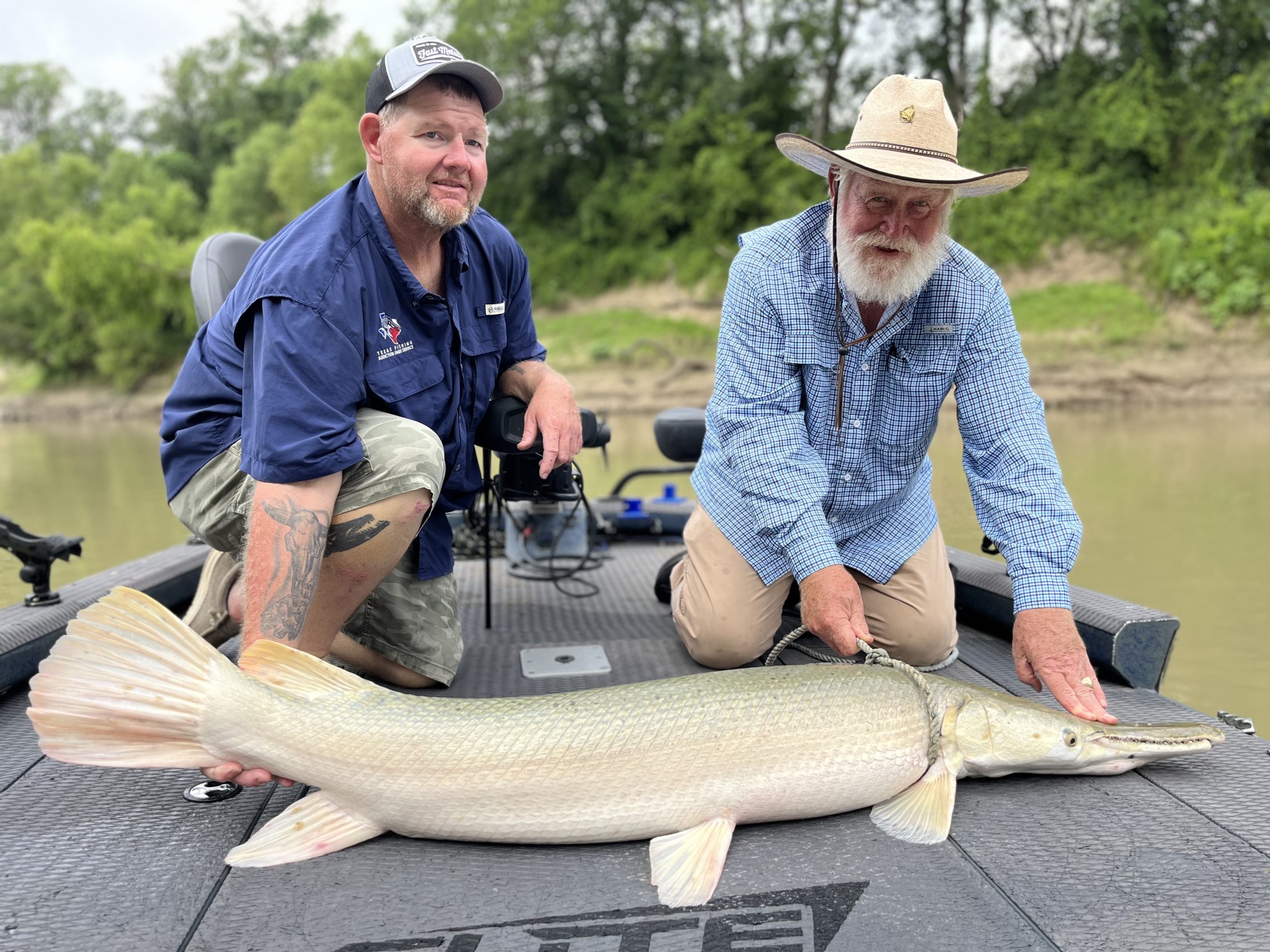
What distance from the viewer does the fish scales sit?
1895 mm

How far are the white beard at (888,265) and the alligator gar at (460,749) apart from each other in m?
1.31

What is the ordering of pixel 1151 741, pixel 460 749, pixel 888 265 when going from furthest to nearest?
pixel 888 265 → pixel 1151 741 → pixel 460 749

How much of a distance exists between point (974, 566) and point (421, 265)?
2289 millimetres

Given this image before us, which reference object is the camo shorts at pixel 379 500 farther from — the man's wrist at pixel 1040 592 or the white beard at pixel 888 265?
the man's wrist at pixel 1040 592

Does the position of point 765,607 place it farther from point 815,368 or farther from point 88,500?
point 88,500

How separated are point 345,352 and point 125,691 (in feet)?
3.26

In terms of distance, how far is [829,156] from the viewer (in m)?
2.70

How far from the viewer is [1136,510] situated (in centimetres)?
818

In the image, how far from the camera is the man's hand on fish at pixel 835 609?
91.8 inches

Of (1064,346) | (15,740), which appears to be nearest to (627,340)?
(1064,346)

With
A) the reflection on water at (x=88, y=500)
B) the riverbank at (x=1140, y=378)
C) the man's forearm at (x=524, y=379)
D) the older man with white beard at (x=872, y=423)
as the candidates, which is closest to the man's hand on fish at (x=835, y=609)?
the older man with white beard at (x=872, y=423)

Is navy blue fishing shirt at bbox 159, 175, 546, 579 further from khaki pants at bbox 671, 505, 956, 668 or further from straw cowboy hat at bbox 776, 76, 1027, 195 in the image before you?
straw cowboy hat at bbox 776, 76, 1027, 195

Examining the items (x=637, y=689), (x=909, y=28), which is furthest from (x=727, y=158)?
(x=637, y=689)

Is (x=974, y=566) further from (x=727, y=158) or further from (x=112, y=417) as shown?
(x=112, y=417)
